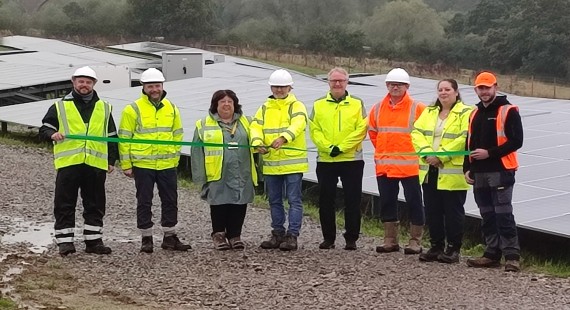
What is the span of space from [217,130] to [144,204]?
108cm

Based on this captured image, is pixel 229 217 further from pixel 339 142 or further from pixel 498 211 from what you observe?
pixel 498 211

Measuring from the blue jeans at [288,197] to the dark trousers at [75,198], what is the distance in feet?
5.80

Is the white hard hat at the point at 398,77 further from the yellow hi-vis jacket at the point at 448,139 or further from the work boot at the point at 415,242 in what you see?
the work boot at the point at 415,242

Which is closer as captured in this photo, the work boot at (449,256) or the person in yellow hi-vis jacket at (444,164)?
the person in yellow hi-vis jacket at (444,164)

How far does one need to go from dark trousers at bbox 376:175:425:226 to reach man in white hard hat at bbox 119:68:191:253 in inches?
86.7

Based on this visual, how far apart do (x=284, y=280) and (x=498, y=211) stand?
2.18 meters

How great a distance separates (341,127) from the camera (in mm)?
9250

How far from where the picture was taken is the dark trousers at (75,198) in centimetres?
907

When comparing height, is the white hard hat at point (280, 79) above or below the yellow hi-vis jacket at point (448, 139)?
above

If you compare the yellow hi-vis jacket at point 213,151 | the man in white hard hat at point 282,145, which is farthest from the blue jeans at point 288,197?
the yellow hi-vis jacket at point 213,151

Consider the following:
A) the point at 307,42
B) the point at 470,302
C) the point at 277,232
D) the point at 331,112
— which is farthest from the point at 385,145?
the point at 307,42

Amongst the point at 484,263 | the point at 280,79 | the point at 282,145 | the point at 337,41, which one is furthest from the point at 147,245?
the point at 337,41

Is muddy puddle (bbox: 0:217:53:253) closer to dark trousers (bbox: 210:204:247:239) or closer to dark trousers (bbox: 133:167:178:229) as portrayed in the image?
dark trousers (bbox: 133:167:178:229)

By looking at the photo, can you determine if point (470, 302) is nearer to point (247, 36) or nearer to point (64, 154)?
point (64, 154)
